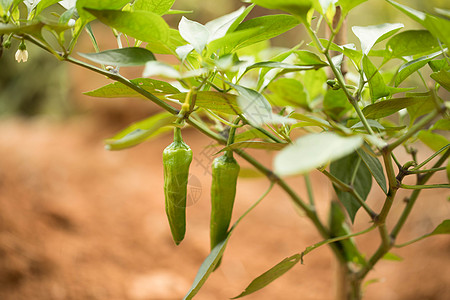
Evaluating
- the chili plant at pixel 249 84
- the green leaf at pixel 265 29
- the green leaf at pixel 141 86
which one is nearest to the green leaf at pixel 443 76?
the chili plant at pixel 249 84

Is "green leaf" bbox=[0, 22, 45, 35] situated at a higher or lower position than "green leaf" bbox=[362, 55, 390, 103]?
higher

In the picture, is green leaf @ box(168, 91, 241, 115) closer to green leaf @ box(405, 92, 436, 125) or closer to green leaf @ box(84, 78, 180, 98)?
green leaf @ box(84, 78, 180, 98)

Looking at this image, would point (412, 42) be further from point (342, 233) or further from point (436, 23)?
point (342, 233)

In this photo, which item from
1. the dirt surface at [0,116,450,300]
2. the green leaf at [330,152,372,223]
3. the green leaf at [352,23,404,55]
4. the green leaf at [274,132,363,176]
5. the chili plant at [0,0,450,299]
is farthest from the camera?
the dirt surface at [0,116,450,300]

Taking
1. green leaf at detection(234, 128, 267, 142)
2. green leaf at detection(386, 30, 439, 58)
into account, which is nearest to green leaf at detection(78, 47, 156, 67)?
green leaf at detection(234, 128, 267, 142)

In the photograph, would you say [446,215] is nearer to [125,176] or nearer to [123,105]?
[125,176]

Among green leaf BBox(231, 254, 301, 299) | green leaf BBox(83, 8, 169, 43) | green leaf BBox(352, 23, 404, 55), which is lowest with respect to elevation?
green leaf BBox(231, 254, 301, 299)

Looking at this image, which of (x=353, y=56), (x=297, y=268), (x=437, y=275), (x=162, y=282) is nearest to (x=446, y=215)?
(x=437, y=275)
